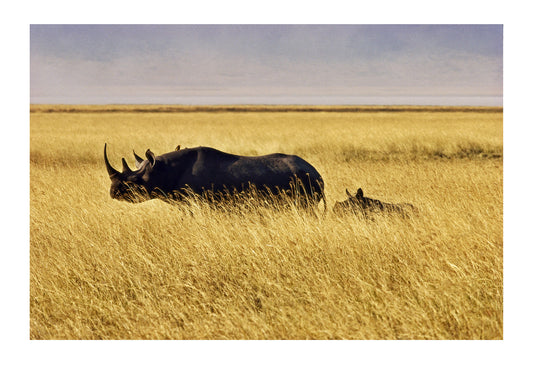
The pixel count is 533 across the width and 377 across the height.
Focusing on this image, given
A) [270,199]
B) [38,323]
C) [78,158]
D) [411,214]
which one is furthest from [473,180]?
[78,158]

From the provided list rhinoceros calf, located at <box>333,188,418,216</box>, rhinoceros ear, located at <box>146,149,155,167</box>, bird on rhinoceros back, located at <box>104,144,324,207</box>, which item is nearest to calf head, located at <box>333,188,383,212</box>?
rhinoceros calf, located at <box>333,188,418,216</box>

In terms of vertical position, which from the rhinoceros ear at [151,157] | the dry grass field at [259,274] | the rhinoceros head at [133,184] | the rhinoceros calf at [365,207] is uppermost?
the rhinoceros ear at [151,157]

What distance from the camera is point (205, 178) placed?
7367 millimetres

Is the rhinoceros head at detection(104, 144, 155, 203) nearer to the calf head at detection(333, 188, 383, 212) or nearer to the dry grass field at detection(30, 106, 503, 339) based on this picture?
the dry grass field at detection(30, 106, 503, 339)

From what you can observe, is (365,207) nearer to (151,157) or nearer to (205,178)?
(205,178)

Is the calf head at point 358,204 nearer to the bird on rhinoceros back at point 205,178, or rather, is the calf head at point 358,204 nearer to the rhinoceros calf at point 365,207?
the rhinoceros calf at point 365,207

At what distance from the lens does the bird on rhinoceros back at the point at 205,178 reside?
287 inches

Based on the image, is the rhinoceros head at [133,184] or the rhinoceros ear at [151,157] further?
the rhinoceros head at [133,184]

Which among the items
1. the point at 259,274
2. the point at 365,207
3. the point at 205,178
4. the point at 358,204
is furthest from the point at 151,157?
the point at 365,207

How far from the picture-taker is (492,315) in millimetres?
4465

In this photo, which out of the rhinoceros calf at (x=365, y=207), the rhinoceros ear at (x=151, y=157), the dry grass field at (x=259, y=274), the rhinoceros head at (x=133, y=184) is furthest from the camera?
the rhinoceros calf at (x=365, y=207)

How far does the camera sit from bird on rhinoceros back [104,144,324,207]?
23.9ft

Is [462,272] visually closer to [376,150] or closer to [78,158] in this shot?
[376,150]

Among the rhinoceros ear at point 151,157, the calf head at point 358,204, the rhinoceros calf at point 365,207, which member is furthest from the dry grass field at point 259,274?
the rhinoceros ear at point 151,157
